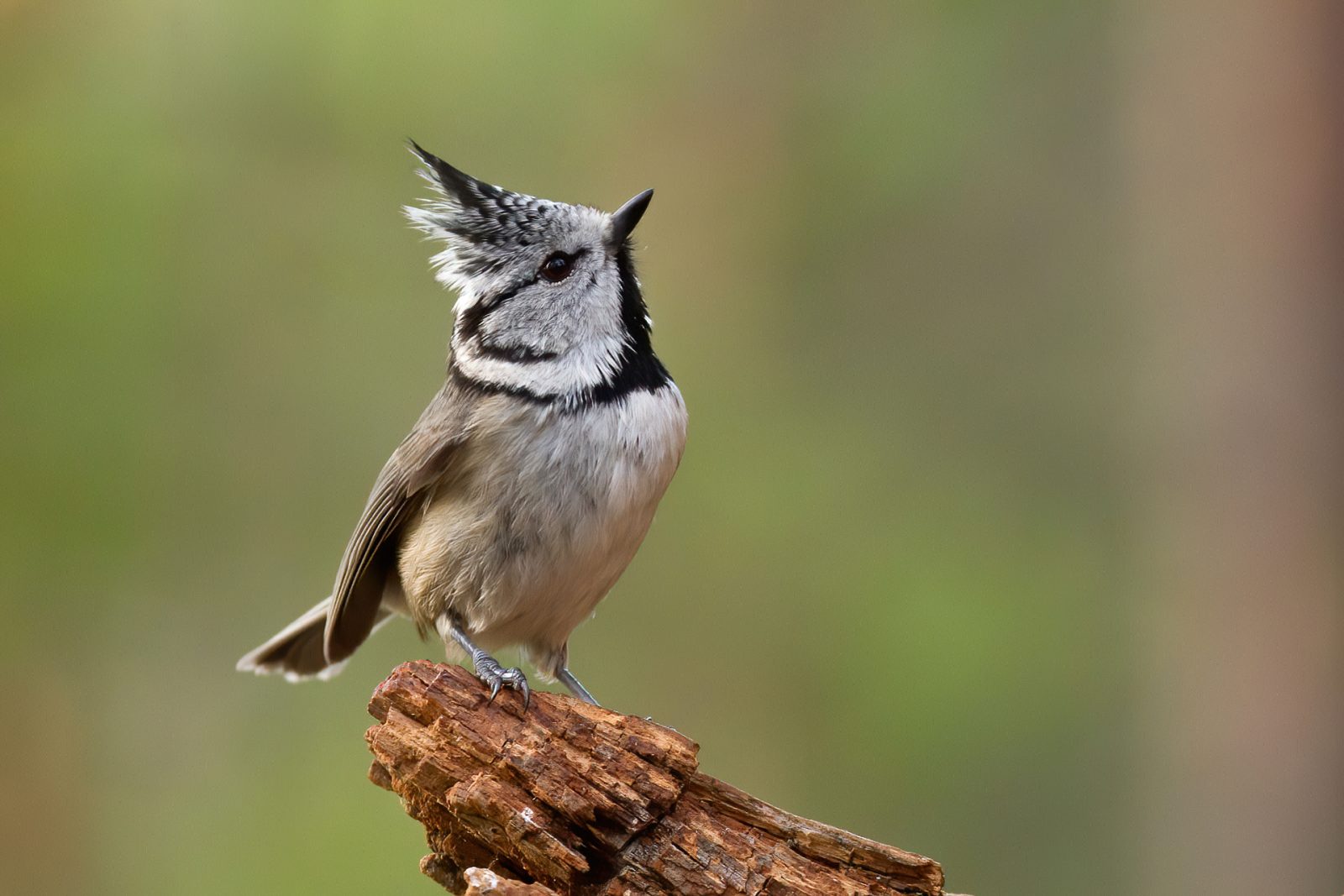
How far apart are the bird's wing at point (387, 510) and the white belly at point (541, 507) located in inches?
2.2

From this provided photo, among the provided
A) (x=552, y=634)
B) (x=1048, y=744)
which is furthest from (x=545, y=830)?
(x=1048, y=744)

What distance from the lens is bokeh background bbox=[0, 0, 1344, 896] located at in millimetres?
4250

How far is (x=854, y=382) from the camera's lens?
4801 mm

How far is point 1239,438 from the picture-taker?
4.37 metres

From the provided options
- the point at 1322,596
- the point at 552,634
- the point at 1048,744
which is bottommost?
the point at 552,634

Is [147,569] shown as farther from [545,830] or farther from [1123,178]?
[1123,178]

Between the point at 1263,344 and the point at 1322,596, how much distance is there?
895 mm

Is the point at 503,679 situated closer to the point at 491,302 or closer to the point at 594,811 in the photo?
the point at 594,811

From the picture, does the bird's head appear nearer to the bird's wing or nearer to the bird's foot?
the bird's wing

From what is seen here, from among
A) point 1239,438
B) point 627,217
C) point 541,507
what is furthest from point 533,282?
point 1239,438

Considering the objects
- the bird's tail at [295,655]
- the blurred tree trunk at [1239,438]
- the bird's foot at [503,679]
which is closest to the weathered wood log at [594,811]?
the bird's foot at [503,679]

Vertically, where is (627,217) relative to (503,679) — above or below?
above

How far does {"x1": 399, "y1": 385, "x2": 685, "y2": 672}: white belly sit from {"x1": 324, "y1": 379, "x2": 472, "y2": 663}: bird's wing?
57 mm

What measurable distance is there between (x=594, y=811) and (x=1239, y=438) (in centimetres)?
320
